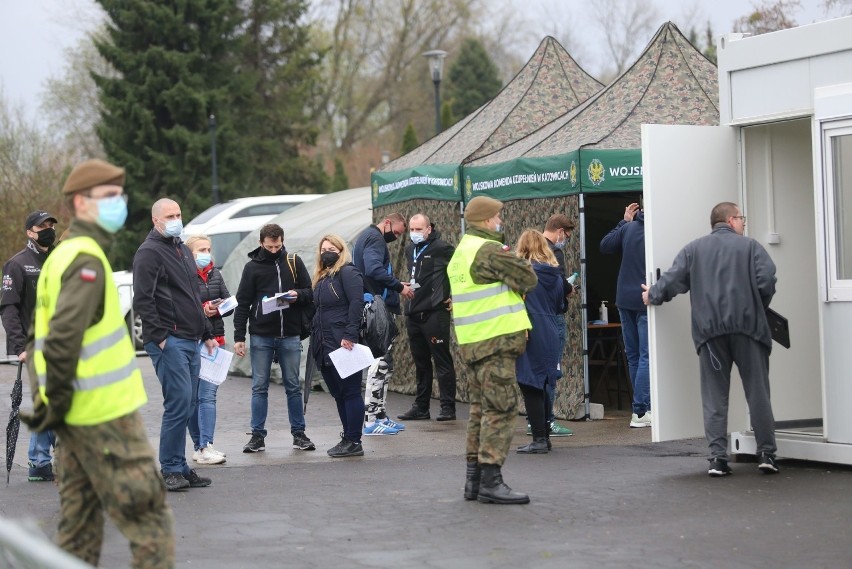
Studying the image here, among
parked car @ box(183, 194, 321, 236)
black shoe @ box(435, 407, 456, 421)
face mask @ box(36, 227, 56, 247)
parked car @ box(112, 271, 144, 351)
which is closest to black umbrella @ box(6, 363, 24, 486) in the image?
face mask @ box(36, 227, 56, 247)

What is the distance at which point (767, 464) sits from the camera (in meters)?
9.15

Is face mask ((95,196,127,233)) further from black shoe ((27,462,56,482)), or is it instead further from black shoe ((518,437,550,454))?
black shoe ((518,437,550,454))

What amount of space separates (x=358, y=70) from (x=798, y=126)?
4535cm

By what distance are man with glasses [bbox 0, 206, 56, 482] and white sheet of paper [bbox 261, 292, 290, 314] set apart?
1.73m

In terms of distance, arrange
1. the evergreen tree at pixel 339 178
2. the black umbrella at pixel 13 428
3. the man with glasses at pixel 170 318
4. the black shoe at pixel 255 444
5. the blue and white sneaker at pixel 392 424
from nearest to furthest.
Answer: the man with glasses at pixel 170 318 → the black umbrella at pixel 13 428 → the black shoe at pixel 255 444 → the blue and white sneaker at pixel 392 424 → the evergreen tree at pixel 339 178

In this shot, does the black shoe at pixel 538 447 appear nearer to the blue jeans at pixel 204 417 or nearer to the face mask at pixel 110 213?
the blue jeans at pixel 204 417

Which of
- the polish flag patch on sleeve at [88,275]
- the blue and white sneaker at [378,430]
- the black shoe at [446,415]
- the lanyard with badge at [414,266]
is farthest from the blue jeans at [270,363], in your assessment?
the polish flag patch on sleeve at [88,275]

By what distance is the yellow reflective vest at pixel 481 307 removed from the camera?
8.36 metres

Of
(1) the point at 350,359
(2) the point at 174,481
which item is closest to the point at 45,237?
(2) the point at 174,481

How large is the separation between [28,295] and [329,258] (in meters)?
2.32

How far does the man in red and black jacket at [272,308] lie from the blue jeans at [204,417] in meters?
0.48

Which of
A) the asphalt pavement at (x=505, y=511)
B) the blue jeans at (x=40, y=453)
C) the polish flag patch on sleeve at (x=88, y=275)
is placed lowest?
the asphalt pavement at (x=505, y=511)

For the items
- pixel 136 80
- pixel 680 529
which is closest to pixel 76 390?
pixel 680 529

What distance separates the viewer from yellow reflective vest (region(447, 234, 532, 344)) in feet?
27.4
